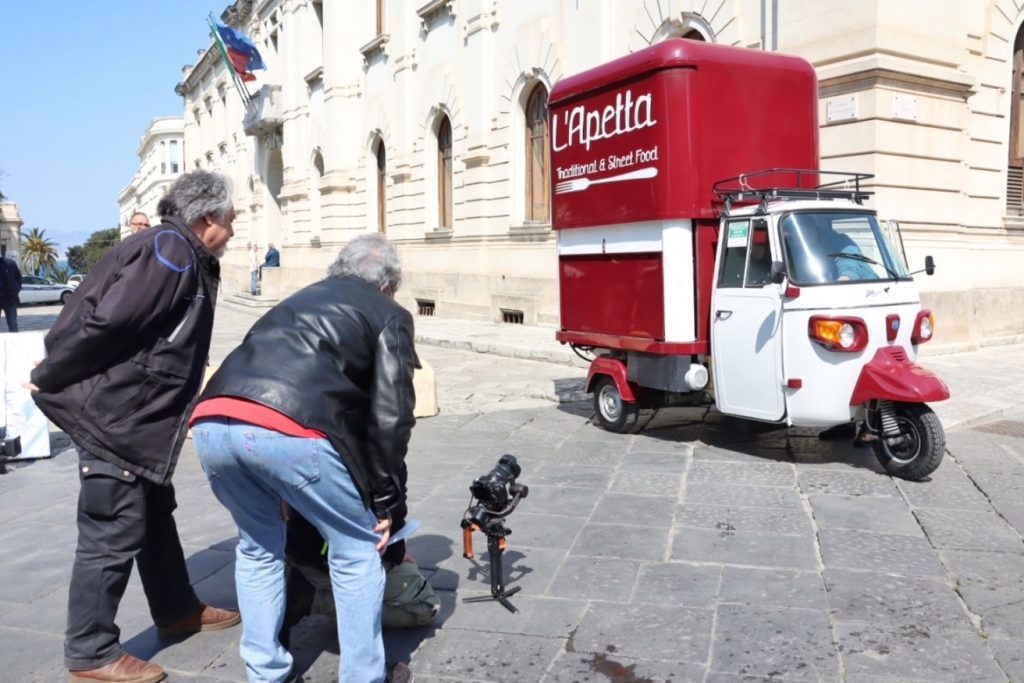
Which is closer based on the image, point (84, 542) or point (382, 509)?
point (382, 509)

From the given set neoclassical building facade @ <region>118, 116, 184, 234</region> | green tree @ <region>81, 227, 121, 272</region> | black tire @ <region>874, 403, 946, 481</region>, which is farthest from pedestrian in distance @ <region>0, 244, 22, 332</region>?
green tree @ <region>81, 227, 121, 272</region>

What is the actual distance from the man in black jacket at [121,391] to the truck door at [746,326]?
4159mm

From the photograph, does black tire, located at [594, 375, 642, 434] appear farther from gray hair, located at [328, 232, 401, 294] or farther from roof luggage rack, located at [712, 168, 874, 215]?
gray hair, located at [328, 232, 401, 294]

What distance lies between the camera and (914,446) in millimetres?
6043

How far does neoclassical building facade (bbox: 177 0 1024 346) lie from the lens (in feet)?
36.2

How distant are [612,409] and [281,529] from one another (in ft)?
16.6

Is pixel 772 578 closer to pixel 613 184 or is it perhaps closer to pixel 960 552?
pixel 960 552

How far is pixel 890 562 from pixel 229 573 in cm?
334

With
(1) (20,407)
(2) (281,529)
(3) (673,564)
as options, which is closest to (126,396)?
(2) (281,529)

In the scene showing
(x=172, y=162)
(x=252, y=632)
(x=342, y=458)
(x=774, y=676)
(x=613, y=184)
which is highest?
(x=172, y=162)

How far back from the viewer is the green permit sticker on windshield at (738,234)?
6594mm

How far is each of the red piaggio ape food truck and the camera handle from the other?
3020 mm

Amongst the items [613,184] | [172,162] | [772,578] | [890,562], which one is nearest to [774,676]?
[772,578]

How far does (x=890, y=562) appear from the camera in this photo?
15.0ft
